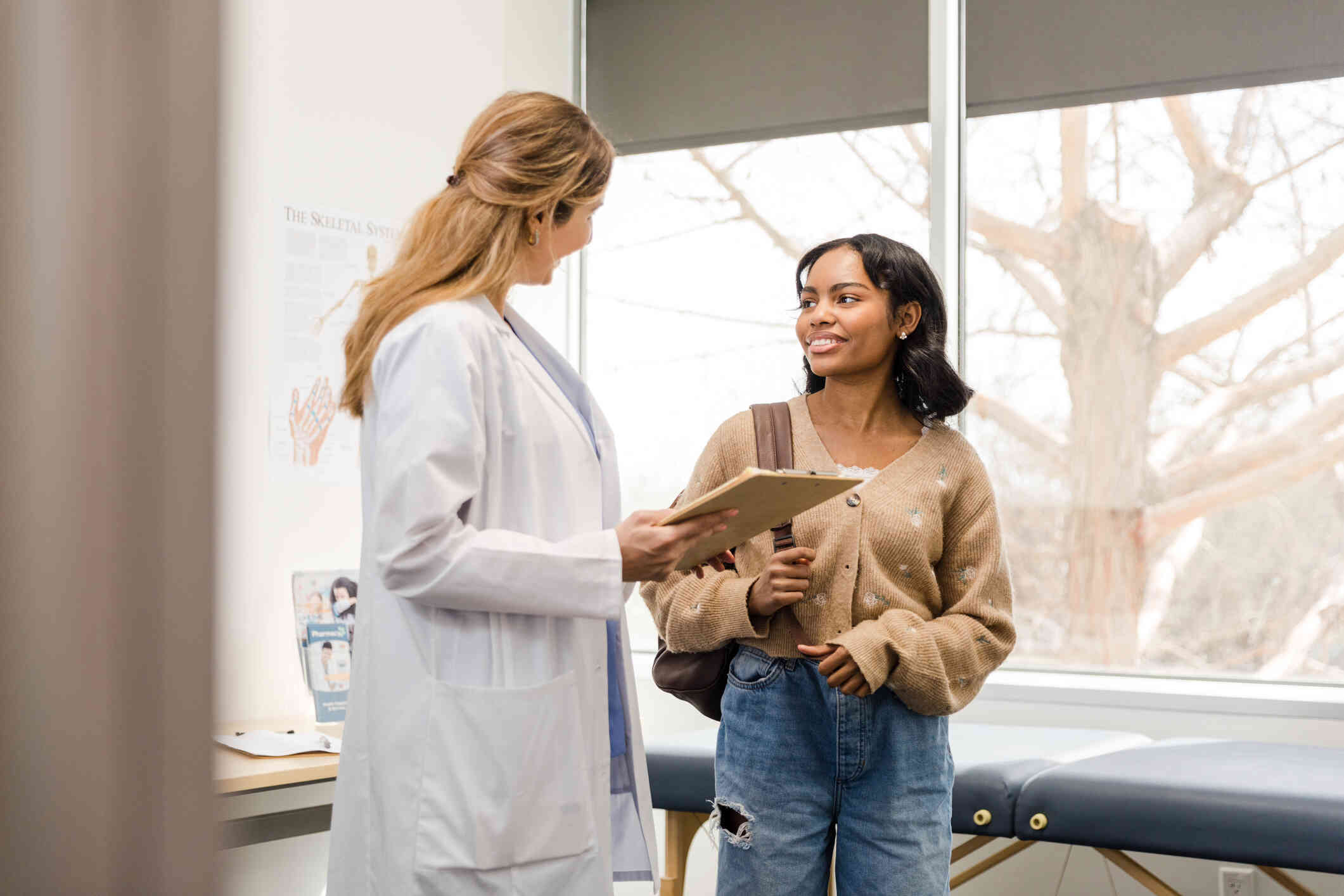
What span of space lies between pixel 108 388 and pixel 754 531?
1275 mm

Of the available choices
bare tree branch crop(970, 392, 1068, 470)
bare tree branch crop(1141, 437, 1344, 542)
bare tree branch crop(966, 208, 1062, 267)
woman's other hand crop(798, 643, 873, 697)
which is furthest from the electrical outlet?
woman's other hand crop(798, 643, 873, 697)

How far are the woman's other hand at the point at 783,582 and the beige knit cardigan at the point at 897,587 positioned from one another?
0.9 inches

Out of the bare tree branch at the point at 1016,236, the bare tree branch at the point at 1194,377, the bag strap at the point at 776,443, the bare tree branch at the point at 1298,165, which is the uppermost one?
the bare tree branch at the point at 1298,165

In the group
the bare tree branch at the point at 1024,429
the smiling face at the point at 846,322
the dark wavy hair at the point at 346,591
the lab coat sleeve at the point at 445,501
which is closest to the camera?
the lab coat sleeve at the point at 445,501

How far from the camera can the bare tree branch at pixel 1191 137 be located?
317 cm

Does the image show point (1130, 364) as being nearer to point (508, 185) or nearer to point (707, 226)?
point (707, 226)

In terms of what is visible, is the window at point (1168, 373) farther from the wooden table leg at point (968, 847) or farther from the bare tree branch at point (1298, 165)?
the wooden table leg at point (968, 847)

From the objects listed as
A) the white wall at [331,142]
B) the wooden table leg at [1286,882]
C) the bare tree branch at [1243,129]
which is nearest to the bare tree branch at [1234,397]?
the bare tree branch at [1243,129]

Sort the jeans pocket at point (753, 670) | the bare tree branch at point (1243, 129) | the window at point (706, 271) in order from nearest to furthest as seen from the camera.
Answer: the jeans pocket at point (753, 670) → the bare tree branch at point (1243, 129) → the window at point (706, 271)

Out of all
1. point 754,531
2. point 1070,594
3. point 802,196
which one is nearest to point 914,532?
point 754,531

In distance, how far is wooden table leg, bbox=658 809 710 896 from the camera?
2604 mm

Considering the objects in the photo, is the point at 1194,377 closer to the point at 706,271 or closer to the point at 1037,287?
the point at 1037,287

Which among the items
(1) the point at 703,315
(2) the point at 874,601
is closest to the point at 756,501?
(2) the point at 874,601

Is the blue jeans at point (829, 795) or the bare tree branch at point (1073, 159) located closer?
the blue jeans at point (829, 795)
